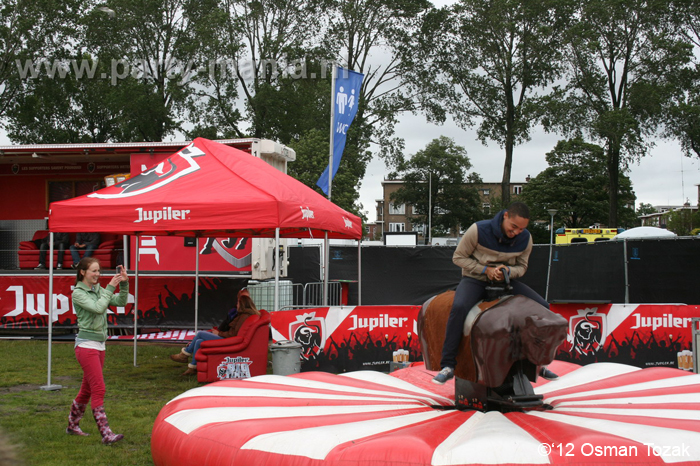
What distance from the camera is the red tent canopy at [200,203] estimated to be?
844 centimetres

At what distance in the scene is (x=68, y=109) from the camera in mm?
34906

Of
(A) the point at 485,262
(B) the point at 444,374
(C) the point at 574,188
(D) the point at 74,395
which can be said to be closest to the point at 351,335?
(D) the point at 74,395

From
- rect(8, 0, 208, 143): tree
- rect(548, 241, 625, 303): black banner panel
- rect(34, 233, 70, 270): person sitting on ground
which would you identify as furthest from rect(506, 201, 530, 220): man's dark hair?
rect(8, 0, 208, 143): tree

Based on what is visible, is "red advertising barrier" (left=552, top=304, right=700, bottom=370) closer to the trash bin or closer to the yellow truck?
the trash bin

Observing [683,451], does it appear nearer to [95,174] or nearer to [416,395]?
[416,395]

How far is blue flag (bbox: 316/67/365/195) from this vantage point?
1577 centimetres

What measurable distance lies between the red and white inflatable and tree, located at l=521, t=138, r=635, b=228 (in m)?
51.3

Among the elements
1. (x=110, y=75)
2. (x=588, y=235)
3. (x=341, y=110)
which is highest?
(x=110, y=75)

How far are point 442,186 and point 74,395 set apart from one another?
55.2m

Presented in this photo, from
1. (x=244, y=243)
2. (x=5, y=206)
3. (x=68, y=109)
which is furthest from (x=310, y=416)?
(x=68, y=109)

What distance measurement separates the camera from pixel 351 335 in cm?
1000

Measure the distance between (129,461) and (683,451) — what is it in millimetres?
4372
